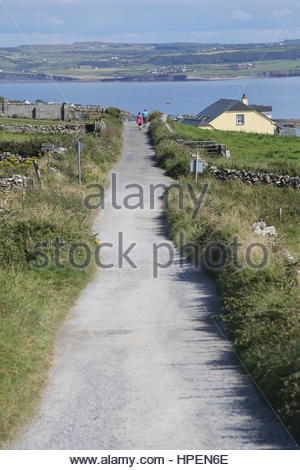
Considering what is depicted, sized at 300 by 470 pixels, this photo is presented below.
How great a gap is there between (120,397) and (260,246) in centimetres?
653

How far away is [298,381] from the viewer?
8984 mm

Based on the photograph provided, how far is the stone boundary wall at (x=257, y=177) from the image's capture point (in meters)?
31.9

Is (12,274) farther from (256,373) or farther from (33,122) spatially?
(33,122)

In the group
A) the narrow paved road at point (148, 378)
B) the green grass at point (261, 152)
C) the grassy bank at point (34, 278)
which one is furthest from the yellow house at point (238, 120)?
the narrow paved road at point (148, 378)

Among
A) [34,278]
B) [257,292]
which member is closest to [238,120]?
[34,278]

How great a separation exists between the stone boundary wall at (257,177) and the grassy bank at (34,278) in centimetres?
801

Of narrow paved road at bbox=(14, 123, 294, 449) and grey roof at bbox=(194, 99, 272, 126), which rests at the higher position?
narrow paved road at bbox=(14, 123, 294, 449)

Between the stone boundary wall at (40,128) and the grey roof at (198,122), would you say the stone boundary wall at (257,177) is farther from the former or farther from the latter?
the grey roof at (198,122)

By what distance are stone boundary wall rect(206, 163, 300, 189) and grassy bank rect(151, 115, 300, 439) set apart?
705 centimetres

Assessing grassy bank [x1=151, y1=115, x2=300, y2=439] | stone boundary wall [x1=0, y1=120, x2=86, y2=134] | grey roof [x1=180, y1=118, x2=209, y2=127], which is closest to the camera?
grassy bank [x1=151, y1=115, x2=300, y2=439]

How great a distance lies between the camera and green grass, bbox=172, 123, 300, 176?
35625mm

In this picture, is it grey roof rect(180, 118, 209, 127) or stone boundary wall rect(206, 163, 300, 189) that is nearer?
stone boundary wall rect(206, 163, 300, 189)

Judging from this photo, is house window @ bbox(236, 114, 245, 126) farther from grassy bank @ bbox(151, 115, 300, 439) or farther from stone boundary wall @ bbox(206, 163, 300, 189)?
grassy bank @ bbox(151, 115, 300, 439)

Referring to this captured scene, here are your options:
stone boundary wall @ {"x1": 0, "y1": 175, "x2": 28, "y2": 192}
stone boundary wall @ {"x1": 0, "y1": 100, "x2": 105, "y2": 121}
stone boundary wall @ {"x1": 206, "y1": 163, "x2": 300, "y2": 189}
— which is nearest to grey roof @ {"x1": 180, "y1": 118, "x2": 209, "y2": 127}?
stone boundary wall @ {"x1": 0, "y1": 100, "x2": 105, "y2": 121}
